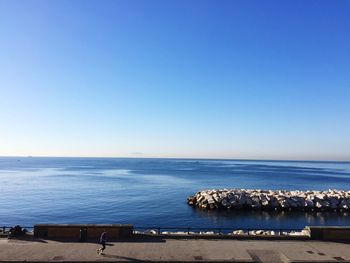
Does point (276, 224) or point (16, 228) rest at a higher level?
point (16, 228)

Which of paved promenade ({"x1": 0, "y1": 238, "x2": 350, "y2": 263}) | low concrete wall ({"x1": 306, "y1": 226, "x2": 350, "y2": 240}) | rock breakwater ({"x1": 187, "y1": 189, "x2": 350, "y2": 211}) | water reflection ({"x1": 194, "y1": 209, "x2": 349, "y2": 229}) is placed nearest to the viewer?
paved promenade ({"x1": 0, "y1": 238, "x2": 350, "y2": 263})

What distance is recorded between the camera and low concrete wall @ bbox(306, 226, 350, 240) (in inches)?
862

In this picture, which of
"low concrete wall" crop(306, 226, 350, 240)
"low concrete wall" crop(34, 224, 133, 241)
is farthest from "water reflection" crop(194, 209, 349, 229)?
"low concrete wall" crop(34, 224, 133, 241)

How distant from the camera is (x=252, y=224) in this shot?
46.5 m

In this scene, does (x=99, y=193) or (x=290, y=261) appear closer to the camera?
(x=290, y=261)

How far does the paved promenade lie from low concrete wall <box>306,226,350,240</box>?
858mm

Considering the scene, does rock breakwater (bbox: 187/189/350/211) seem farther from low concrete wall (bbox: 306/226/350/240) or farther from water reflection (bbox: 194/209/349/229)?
low concrete wall (bbox: 306/226/350/240)

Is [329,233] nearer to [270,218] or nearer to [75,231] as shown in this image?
[75,231]

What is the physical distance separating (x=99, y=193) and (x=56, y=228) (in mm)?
57188

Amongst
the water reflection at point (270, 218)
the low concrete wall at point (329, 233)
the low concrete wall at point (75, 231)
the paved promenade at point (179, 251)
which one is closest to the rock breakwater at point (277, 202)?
the water reflection at point (270, 218)

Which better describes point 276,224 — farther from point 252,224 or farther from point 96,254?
point 96,254

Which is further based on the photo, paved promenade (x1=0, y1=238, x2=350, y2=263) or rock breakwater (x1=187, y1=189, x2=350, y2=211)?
rock breakwater (x1=187, y1=189, x2=350, y2=211)

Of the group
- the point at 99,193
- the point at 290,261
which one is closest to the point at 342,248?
the point at 290,261

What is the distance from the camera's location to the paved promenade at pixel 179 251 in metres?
17.6
